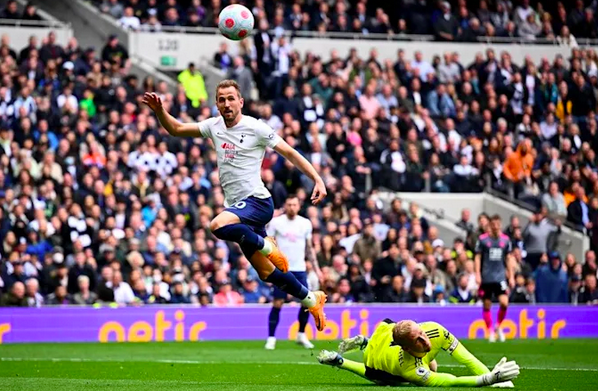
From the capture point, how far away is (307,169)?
1315cm

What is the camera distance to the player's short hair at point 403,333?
11.4 m

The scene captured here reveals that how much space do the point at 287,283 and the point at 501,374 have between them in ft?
9.73

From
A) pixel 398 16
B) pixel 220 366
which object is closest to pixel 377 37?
pixel 398 16

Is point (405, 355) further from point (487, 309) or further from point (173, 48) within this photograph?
point (173, 48)

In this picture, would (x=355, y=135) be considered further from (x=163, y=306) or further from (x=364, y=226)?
(x=163, y=306)

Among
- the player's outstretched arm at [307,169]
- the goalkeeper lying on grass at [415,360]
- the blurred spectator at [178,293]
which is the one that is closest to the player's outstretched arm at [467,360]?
the goalkeeper lying on grass at [415,360]

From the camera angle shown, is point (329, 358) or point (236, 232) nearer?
point (329, 358)

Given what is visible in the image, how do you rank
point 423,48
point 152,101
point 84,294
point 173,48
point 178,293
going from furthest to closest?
point 423,48 < point 173,48 < point 178,293 < point 84,294 < point 152,101

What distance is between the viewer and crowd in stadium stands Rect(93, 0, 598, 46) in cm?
3066

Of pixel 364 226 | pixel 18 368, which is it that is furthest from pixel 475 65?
pixel 18 368

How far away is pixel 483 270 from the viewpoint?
896 inches

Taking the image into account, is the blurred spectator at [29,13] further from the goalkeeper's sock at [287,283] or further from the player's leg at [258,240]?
the goalkeeper's sock at [287,283]

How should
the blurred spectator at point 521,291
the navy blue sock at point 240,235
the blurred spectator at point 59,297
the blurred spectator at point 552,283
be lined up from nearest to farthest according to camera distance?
the navy blue sock at point 240,235
the blurred spectator at point 59,297
the blurred spectator at point 521,291
the blurred spectator at point 552,283

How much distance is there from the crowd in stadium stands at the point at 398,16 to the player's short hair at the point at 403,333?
64.0 ft
